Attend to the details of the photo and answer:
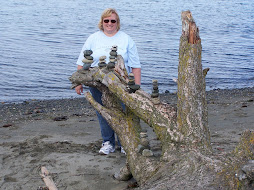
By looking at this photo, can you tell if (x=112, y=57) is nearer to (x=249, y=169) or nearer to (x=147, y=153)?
(x=147, y=153)

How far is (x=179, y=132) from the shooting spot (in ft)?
16.5

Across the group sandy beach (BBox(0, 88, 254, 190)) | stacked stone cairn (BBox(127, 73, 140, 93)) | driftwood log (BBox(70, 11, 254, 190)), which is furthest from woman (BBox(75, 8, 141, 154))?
sandy beach (BBox(0, 88, 254, 190))

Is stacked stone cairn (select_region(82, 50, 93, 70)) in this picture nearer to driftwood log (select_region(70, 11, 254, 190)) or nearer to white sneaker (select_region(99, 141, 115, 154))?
driftwood log (select_region(70, 11, 254, 190))

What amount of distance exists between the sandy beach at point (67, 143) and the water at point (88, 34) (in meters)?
3.89

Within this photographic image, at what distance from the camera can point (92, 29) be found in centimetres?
2383

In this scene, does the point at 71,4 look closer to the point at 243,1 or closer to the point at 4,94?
the point at 243,1

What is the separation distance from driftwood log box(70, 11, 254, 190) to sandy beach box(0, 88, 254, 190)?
0.65m

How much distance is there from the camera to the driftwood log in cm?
430

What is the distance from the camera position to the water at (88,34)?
1520 centimetres

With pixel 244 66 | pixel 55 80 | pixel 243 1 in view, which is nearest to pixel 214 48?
pixel 244 66

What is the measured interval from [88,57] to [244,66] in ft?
43.9

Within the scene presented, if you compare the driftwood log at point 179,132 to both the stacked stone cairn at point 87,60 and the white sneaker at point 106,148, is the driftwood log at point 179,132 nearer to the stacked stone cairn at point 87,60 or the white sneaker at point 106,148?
the stacked stone cairn at point 87,60

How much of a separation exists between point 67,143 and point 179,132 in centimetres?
272

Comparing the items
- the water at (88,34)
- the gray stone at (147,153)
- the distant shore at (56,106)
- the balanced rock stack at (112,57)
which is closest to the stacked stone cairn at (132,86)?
the balanced rock stack at (112,57)
